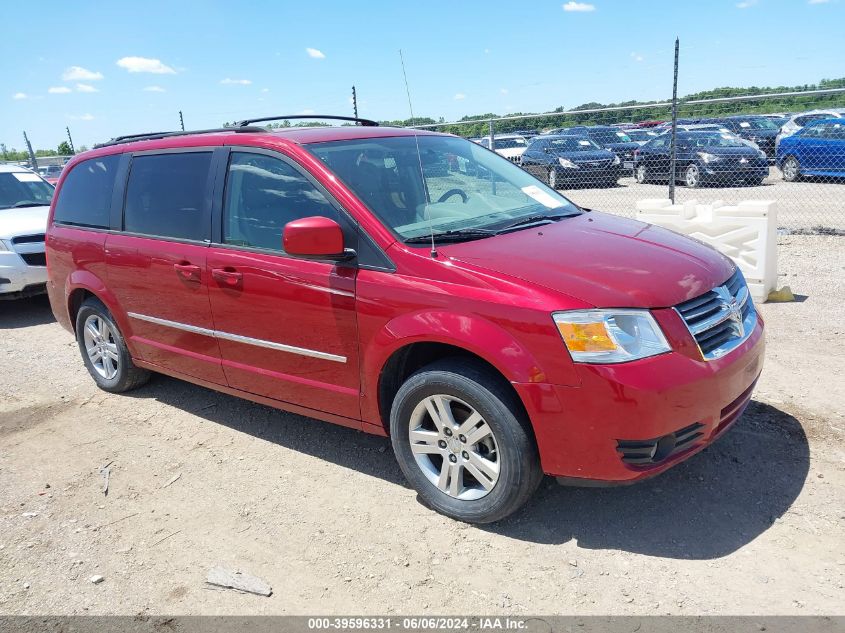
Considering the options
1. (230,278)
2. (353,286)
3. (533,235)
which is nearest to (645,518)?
(533,235)

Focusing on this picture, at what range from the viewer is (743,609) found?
254cm

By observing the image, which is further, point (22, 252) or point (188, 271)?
point (22, 252)

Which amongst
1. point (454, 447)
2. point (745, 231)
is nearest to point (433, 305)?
point (454, 447)

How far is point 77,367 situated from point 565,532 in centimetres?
484

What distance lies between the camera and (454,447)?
3.18m

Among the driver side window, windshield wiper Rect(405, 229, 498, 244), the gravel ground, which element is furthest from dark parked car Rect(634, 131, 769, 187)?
the driver side window

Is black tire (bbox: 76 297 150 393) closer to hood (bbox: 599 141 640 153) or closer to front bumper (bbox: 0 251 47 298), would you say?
front bumper (bbox: 0 251 47 298)

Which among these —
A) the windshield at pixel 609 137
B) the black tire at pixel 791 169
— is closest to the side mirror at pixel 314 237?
the black tire at pixel 791 169

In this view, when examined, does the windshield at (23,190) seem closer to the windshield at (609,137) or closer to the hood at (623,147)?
the hood at (623,147)

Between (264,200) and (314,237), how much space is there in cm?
74

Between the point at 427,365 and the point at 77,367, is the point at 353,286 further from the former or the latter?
the point at 77,367

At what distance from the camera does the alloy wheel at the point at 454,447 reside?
10.1ft

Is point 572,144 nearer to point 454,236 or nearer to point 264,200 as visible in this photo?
point 264,200

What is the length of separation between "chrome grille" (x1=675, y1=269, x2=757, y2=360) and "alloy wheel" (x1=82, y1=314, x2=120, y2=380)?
4050 mm
